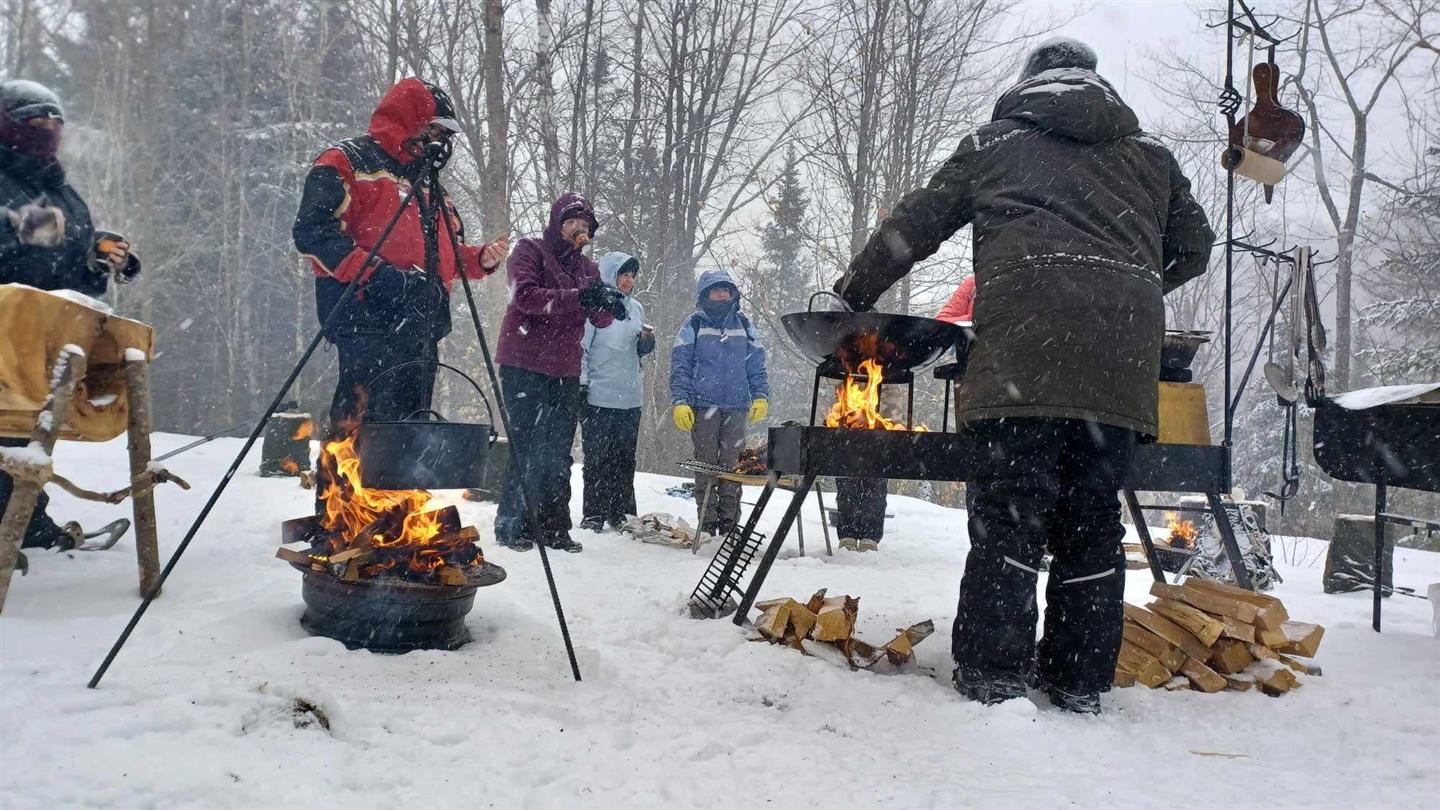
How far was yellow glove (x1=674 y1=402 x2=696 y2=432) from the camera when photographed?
20.6 ft

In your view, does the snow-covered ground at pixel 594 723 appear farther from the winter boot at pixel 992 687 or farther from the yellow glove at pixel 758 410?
the yellow glove at pixel 758 410

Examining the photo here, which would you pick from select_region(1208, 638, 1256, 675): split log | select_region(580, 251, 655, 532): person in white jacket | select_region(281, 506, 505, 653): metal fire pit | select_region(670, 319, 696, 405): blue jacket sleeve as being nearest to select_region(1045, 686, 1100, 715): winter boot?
select_region(1208, 638, 1256, 675): split log

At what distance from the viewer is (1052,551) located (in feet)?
8.64

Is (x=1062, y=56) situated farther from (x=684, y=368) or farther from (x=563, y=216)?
(x=684, y=368)

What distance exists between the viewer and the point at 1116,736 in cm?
233

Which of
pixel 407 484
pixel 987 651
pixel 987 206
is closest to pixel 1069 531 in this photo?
pixel 987 651

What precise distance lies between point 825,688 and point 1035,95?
207cm

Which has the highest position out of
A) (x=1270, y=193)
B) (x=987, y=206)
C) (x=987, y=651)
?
(x=1270, y=193)

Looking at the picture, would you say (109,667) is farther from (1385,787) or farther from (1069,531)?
(1385,787)

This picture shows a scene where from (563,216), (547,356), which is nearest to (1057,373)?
(547,356)

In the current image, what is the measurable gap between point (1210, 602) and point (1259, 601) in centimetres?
20

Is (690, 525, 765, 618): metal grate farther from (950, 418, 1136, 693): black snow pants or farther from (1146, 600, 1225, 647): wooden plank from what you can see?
(1146, 600, 1225, 647): wooden plank

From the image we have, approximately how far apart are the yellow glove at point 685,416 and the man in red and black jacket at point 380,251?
8.76 feet

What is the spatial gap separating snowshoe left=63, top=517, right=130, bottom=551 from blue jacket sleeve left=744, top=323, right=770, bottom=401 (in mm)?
4172
